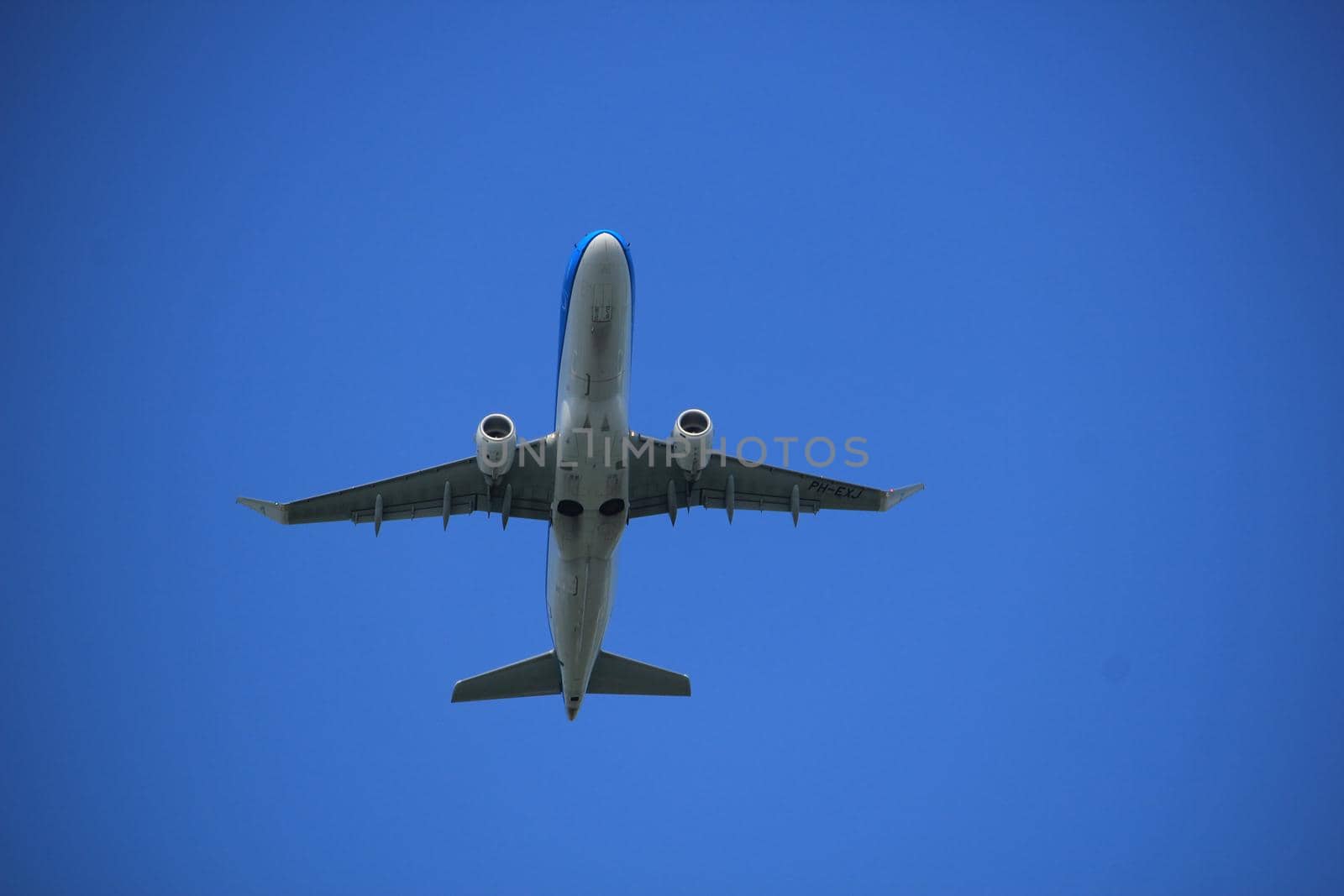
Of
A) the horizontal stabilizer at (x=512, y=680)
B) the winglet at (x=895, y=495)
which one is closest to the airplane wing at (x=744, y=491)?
the winglet at (x=895, y=495)

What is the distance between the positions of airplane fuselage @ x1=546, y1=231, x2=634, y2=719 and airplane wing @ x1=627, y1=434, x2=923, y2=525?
1.80 meters

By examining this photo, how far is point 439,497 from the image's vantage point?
36.8m

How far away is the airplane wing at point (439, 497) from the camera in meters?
35.7

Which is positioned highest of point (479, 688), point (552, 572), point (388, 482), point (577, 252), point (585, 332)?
point (577, 252)

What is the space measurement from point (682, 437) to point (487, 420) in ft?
18.5

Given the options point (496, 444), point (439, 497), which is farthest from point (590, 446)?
point (439, 497)

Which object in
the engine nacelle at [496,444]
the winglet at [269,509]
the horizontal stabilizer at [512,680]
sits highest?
the engine nacelle at [496,444]

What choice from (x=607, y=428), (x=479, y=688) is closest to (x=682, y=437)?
(x=607, y=428)

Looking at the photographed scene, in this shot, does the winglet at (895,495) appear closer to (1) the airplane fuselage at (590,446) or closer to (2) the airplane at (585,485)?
(2) the airplane at (585,485)

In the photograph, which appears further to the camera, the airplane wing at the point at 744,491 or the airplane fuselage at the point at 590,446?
the airplane wing at the point at 744,491

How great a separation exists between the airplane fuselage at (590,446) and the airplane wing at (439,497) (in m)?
1.39

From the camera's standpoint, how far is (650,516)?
3778cm

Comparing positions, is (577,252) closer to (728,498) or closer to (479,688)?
(728,498)

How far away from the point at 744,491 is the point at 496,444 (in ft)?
27.3
